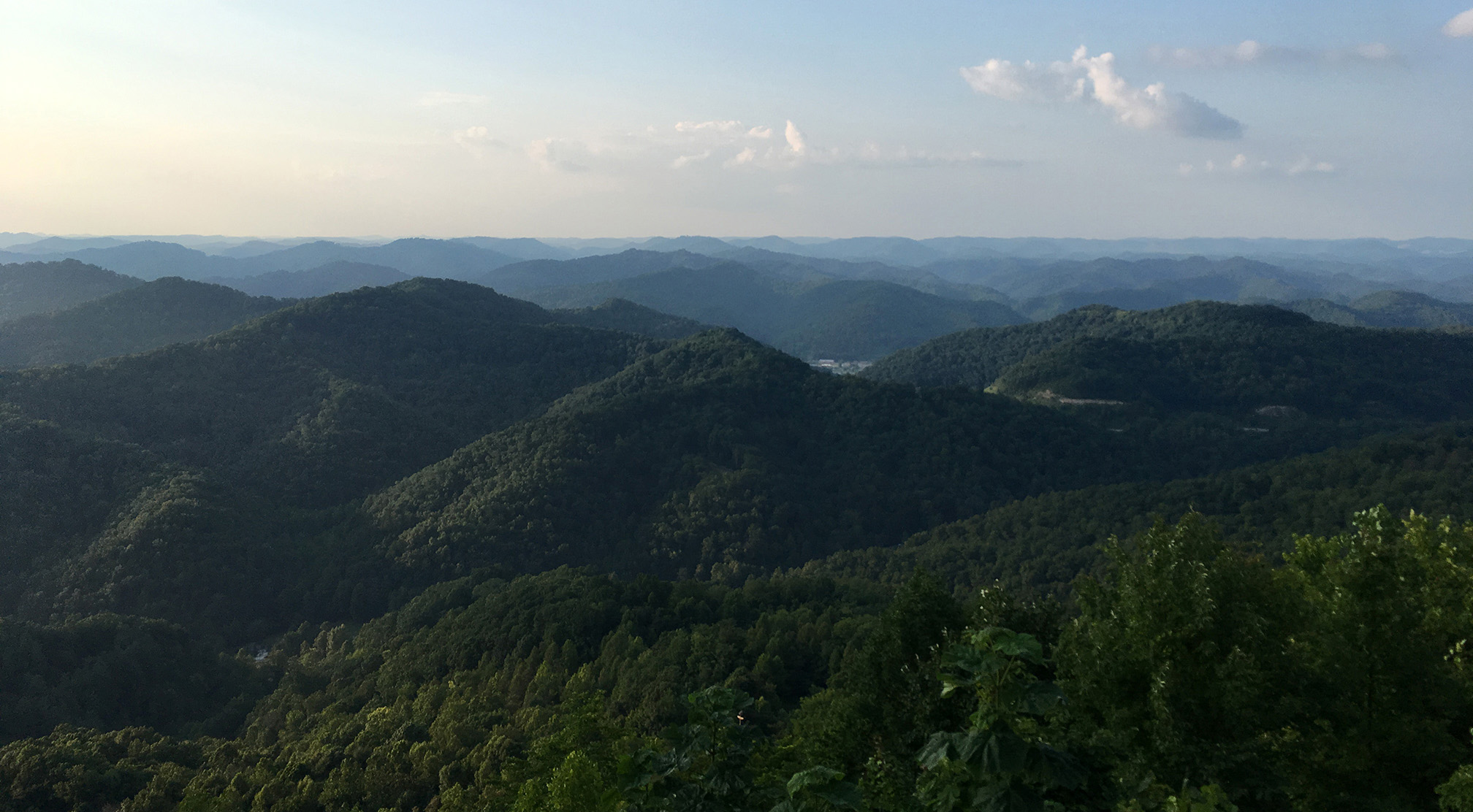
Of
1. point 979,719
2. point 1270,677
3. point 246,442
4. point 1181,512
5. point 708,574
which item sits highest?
point 979,719

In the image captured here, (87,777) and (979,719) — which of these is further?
(87,777)

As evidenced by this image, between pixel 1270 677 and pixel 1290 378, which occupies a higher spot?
pixel 1270 677

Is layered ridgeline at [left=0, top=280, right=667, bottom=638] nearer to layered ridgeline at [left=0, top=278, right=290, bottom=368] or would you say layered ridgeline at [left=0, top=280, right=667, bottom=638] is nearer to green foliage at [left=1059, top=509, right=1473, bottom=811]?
layered ridgeline at [left=0, top=278, right=290, bottom=368]

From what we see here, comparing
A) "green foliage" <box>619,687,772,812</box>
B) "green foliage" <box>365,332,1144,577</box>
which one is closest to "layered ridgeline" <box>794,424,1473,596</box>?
"green foliage" <box>365,332,1144,577</box>

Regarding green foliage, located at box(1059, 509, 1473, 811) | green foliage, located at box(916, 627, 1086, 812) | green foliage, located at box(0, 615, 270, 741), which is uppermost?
green foliage, located at box(916, 627, 1086, 812)

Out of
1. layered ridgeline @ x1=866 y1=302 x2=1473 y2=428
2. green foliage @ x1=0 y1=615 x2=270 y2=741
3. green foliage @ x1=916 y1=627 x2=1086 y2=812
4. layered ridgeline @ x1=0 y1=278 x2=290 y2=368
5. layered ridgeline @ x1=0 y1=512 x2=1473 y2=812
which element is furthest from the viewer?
layered ridgeline @ x1=866 y1=302 x2=1473 y2=428

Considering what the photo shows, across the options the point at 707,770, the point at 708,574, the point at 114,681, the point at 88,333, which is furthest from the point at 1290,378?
the point at 88,333

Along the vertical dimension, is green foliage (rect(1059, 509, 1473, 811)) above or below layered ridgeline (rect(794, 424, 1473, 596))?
above

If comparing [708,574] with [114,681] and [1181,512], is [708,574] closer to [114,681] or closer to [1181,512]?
[1181,512]

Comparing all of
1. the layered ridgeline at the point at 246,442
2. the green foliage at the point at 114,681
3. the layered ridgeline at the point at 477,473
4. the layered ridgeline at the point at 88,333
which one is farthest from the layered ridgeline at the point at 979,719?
the layered ridgeline at the point at 88,333
